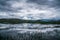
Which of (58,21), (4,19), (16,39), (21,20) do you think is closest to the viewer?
(16,39)

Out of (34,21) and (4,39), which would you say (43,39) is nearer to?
(4,39)

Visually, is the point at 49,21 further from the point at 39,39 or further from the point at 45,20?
the point at 39,39

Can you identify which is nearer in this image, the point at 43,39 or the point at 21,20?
the point at 43,39

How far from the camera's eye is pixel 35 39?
48.5 ft

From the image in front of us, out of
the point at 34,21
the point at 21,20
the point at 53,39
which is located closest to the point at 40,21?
the point at 34,21

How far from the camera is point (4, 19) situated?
47.9 m

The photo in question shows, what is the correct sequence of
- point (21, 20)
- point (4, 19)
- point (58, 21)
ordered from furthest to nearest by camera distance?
1. point (21, 20)
2. point (4, 19)
3. point (58, 21)

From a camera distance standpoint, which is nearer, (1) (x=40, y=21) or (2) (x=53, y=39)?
(2) (x=53, y=39)

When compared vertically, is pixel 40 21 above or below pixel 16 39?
below

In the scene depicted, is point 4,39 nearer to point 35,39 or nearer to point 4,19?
point 35,39

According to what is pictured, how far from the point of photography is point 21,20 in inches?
2014

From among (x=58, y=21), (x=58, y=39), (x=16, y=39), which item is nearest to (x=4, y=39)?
(x=16, y=39)

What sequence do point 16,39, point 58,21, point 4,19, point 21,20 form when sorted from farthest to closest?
point 21,20, point 4,19, point 58,21, point 16,39

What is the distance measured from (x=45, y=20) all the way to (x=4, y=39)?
1345 inches
